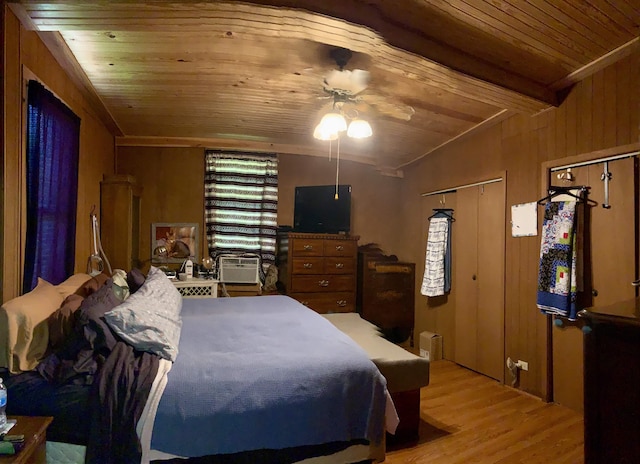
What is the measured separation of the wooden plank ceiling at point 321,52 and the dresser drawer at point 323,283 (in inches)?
67.6

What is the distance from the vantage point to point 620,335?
1.05 m

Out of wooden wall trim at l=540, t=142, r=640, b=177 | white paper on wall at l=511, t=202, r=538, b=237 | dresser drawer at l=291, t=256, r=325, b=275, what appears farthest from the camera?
dresser drawer at l=291, t=256, r=325, b=275

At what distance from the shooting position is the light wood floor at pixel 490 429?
2.18m

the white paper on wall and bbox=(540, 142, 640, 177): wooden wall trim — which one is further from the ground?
bbox=(540, 142, 640, 177): wooden wall trim

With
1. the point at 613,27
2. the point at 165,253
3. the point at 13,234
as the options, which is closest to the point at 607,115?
the point at 613,27

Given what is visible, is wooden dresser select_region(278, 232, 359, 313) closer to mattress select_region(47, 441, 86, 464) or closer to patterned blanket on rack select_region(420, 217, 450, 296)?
patterned blanket on rack select_region(420, 217, 450, 296)

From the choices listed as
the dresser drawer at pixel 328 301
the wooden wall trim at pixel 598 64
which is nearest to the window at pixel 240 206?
the dresser drawer at pixel 328 301

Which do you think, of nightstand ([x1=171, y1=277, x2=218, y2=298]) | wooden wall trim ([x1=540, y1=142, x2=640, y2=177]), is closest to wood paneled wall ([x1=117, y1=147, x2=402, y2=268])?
nightstand ([x1=171, y1=277, x2=218, y2=298])

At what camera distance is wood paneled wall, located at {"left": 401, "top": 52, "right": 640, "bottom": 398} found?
2.45m

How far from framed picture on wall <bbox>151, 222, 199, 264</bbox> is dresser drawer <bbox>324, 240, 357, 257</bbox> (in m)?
1.57

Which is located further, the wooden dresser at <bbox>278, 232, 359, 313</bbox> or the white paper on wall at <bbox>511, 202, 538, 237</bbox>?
the wooden dresser at <bbox>278, 232, 359, 313</bbox>

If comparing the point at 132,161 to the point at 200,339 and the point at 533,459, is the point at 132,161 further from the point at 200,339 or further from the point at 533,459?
the point at 533,459

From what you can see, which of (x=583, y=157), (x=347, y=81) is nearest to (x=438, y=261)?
(x=583, y=157)

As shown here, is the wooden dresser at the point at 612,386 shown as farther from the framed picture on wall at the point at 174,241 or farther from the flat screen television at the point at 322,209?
the framed picture on wall at the point at 174,241
